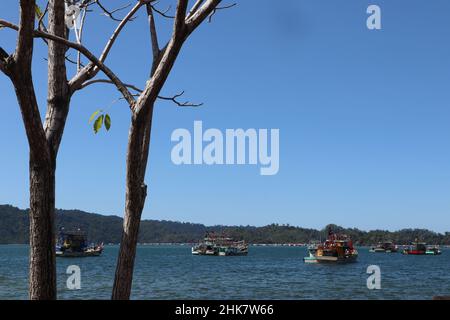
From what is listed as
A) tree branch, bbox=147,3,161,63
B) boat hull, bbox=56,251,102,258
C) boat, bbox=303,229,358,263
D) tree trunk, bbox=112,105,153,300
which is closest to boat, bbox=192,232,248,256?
boat hull, bbox=56,251,102,258

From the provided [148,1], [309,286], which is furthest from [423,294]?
[148,1]

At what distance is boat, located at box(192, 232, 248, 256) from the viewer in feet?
445

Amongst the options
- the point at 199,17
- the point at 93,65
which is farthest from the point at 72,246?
the point at 199,17

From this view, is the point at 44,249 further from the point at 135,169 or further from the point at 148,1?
the point at 148,1

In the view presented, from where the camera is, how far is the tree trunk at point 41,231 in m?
3.99

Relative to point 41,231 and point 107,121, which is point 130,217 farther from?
point 107,121

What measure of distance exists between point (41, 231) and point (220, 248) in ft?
440

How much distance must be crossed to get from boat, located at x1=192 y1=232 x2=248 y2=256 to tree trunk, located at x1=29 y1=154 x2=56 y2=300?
13246cm

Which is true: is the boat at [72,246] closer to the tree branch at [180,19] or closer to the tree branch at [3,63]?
the tree branch at [3,63]

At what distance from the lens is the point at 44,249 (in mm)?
3994

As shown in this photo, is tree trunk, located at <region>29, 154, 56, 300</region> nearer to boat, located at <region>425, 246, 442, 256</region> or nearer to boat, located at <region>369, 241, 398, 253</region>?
boat, located at <region>425, 246, 442, 256</region>

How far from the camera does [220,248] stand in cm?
13638
